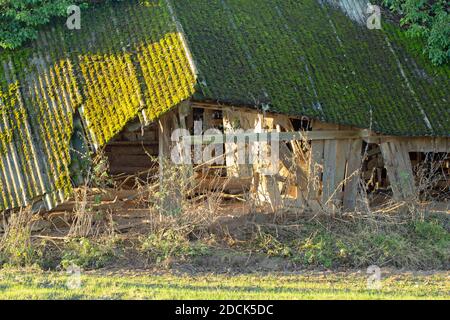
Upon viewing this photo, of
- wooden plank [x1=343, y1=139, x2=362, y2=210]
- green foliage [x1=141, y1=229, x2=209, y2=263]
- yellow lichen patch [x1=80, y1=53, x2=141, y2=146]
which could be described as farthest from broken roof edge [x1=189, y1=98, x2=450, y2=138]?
green foliage [x1=141, y1=229, x2=209, y2=263]

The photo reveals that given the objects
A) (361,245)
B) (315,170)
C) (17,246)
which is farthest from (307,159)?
(17,246)

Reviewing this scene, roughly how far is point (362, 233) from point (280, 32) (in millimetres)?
5255

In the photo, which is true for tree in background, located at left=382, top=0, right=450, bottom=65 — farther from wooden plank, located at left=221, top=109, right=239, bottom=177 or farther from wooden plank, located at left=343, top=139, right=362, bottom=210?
wooden plank, located at left=221, top=109, right=239, bottom=177

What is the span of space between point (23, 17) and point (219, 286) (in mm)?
7526

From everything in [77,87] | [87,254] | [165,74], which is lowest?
[87,254]

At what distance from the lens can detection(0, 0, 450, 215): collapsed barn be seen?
13.8 meters

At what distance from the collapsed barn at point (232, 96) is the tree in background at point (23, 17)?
261mm

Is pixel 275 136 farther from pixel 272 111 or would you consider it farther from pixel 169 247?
pixel 169 247

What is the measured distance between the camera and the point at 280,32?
16.2 m

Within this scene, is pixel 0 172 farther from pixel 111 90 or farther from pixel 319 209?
pixel 319 209

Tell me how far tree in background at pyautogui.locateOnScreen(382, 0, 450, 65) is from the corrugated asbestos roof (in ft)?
19.2

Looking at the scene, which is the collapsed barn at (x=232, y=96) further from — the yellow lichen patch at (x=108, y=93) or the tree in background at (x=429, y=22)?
the tree in background at (x=429, y=22)

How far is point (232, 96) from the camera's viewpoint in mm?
13766

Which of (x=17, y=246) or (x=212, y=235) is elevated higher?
(x=17, y=246)
